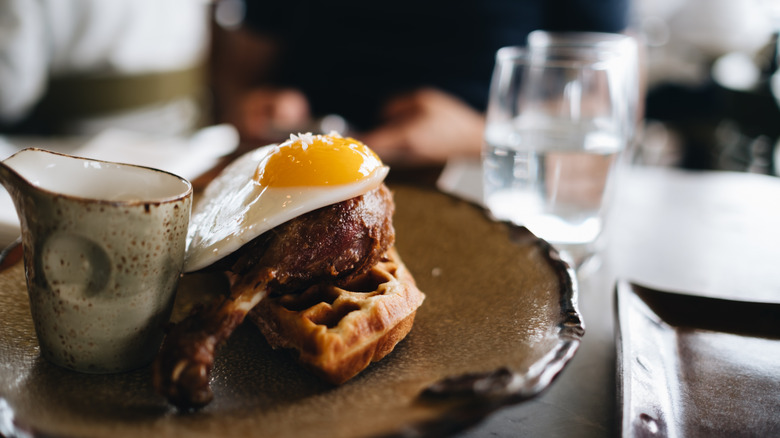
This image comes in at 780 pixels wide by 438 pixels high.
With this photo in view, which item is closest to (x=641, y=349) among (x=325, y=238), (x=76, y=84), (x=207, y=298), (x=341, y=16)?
(x=325, y=238)

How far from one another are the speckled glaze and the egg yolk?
13cm

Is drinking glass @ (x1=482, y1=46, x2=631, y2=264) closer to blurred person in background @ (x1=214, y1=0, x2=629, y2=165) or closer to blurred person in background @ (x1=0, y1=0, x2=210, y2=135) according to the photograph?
blurred person in background @ (x1=214, y1=0, x2=629, y2=165)

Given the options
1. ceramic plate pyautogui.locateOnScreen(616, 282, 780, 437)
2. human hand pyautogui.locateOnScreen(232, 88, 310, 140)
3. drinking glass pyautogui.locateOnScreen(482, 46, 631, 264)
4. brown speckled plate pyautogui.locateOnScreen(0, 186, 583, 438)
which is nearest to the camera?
brown speckled plate pyautogui.locateOnScreen(0, 186, 583, 438)

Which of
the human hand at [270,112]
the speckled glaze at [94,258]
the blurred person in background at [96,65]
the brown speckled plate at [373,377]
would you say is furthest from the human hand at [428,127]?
the blurred person in background at [96,65]

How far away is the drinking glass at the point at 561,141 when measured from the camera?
4.20 ft

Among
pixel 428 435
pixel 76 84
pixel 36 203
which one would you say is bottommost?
pixel 76 84

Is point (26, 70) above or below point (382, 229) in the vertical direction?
below

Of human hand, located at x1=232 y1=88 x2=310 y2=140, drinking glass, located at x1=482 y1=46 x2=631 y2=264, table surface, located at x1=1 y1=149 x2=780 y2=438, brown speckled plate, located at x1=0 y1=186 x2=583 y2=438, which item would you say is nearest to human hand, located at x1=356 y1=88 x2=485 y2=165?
human hand, located at x1=232 y1=88 x2=310 y2=140

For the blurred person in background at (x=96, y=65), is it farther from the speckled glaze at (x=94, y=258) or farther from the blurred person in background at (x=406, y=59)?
the speckled glaze at (x=94, y=258)

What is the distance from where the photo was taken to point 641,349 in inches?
35.2

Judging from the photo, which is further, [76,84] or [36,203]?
[76,84]

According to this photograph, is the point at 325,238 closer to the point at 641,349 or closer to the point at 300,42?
the point at 641,349

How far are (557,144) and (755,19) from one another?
599 cm

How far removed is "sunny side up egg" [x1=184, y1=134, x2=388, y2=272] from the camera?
82 centimetres
